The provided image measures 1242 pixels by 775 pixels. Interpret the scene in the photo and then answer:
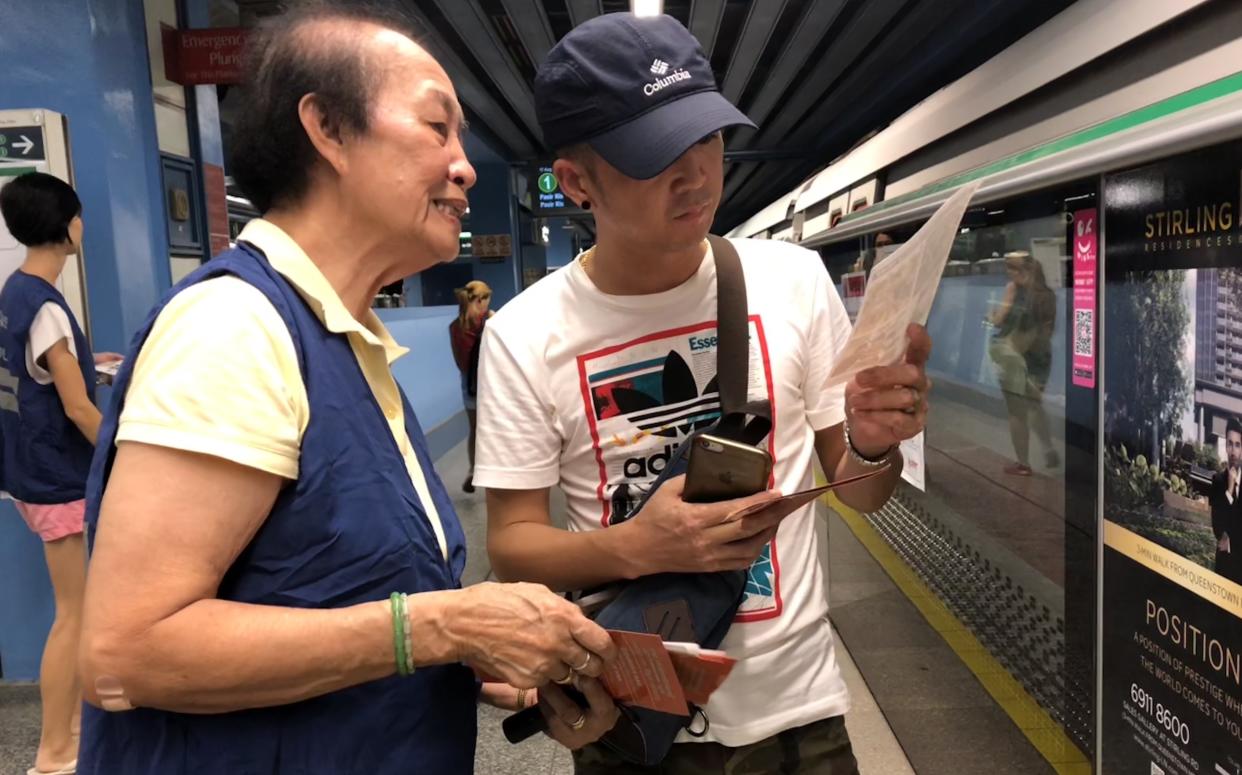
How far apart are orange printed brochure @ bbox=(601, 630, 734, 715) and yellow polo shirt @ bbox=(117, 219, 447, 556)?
35 cm

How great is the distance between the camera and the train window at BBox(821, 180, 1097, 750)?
1710 millimetres

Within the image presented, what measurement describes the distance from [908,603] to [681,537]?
82.3 inches

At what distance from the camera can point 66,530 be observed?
3.12 m

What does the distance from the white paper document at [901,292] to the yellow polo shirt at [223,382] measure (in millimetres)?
634

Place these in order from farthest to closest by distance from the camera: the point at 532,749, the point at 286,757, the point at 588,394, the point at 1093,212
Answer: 1. the point at 532,749
2. the point at 1093,212
3. the point at 588,394
4. the point at 286,757

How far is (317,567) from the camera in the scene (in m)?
0.96

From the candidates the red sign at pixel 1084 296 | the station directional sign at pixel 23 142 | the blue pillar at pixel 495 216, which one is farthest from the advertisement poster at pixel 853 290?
the blue pillar at pixel 495 216

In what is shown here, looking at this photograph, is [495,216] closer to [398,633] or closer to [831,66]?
[831,66]

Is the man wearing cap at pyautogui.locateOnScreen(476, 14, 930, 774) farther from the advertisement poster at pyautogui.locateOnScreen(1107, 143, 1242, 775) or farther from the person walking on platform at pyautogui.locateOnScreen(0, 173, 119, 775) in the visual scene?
the person walking on platform at pyautogui.locateOnScreen(0, 173, 119, 775)

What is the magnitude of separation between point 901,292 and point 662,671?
1.70ft

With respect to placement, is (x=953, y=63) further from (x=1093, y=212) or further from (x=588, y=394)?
(x=588, y=394)

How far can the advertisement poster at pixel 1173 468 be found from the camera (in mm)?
1214

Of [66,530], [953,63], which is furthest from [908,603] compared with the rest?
[953,63]

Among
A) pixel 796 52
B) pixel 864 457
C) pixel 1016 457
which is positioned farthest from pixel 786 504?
pixel 796 52
